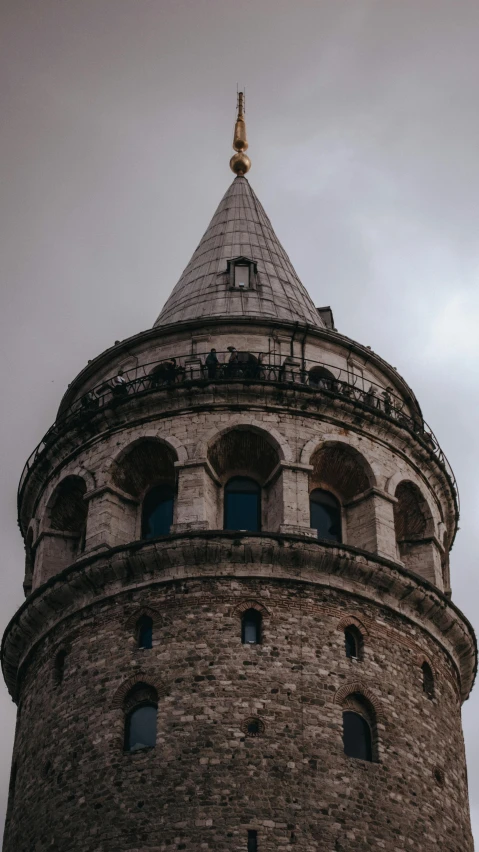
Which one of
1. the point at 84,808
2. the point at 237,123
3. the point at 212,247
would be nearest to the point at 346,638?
the point at 84,808

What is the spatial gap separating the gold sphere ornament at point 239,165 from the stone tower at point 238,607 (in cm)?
1021

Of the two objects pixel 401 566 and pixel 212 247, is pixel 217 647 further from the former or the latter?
pixel 212 247

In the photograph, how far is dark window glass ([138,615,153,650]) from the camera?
31508mm

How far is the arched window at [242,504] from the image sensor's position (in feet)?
113

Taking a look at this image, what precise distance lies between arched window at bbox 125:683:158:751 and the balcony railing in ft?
28.3

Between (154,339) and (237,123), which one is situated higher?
(237,123)

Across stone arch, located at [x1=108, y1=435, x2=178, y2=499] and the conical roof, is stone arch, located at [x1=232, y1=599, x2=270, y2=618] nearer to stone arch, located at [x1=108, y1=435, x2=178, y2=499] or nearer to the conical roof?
stone arch, located at [x1=108, y1=435, x2=178, y2=499]

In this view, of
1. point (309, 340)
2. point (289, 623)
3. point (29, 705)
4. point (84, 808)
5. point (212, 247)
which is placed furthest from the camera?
point (212, 247)

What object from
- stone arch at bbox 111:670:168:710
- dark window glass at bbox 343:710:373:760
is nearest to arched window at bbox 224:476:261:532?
stone arch at bbox 111:670:168:710

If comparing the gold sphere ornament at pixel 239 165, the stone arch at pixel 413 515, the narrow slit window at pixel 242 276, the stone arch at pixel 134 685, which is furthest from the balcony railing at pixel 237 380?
the gold sphere ornament at pixel 239 165

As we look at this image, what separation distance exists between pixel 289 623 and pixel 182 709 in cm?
319

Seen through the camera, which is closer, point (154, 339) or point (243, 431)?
point (243, 431)

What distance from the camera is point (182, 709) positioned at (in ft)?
97.8

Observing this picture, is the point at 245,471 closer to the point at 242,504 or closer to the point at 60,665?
the point at 242,504
